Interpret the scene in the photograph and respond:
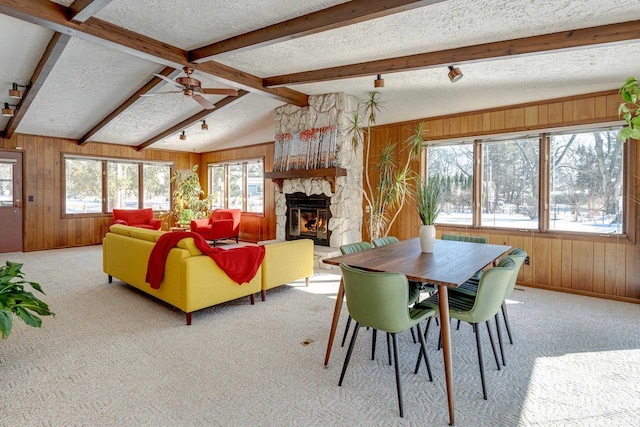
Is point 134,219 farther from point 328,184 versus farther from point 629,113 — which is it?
point 629,113

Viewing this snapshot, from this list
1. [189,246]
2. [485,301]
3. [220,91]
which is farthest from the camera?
[220,91]

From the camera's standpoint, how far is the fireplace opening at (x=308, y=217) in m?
6.12

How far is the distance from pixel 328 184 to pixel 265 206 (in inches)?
106

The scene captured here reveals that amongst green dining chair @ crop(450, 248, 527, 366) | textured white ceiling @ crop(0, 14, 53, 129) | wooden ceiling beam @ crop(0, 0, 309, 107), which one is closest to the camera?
green dining chair @ crop(450, 248, 527, 366)

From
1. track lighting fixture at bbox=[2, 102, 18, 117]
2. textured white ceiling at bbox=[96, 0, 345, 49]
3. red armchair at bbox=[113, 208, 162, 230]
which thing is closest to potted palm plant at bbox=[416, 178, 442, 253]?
textured white ceiling at bbox=[96, 0, 345, 49]

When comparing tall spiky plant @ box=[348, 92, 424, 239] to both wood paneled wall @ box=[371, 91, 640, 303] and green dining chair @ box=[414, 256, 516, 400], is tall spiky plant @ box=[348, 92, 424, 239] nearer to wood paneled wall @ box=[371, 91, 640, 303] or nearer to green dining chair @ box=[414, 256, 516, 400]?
wood paneled wall @ box=[371, 91, 640, 303]

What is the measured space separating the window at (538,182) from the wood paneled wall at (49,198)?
7785 millimetres

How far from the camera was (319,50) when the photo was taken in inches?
159

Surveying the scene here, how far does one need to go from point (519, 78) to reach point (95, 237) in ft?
30.1

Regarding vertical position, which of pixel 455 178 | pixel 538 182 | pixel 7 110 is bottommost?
pixel 538 182

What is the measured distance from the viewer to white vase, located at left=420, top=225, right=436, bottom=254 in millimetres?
3035

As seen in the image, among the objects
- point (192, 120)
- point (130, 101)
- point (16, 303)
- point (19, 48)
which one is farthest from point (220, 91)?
point (192, 120)

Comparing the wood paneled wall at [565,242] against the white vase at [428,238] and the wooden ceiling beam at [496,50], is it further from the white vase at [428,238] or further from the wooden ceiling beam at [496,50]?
the white vase at [428,238]

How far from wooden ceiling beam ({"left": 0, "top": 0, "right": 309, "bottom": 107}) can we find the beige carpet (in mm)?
2884
